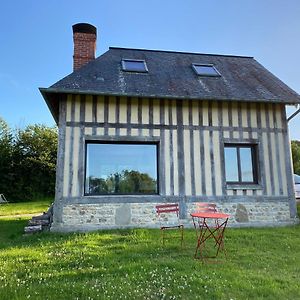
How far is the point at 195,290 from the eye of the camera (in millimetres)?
3350

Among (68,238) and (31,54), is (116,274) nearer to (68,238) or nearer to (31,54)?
(68,238)

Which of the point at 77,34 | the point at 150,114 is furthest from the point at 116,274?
the point at 77,34

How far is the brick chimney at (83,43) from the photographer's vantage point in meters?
8.92

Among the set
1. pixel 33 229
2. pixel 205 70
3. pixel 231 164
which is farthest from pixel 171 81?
pixel 33 229

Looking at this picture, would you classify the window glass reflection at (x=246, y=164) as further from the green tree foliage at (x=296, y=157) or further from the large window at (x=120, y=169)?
the green tree foliage at (x=296, y=157)

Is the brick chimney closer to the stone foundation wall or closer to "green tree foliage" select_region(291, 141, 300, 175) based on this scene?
the stone foundation wall

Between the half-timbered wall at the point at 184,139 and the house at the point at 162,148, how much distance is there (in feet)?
0.08

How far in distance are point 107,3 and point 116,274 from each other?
5.97m

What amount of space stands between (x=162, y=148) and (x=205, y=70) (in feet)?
10.3

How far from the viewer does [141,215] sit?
23.9ft

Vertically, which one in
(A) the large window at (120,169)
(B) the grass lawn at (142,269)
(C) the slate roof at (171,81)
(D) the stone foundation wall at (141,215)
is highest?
(C) the slate roof at (171,81)

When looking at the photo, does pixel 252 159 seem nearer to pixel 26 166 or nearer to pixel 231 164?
pixel 231 164

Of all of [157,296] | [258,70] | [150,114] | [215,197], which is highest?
[258,70]

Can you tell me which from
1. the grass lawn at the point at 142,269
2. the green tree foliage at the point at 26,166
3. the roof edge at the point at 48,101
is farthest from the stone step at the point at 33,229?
the green tree foliage at the point at 26,166
